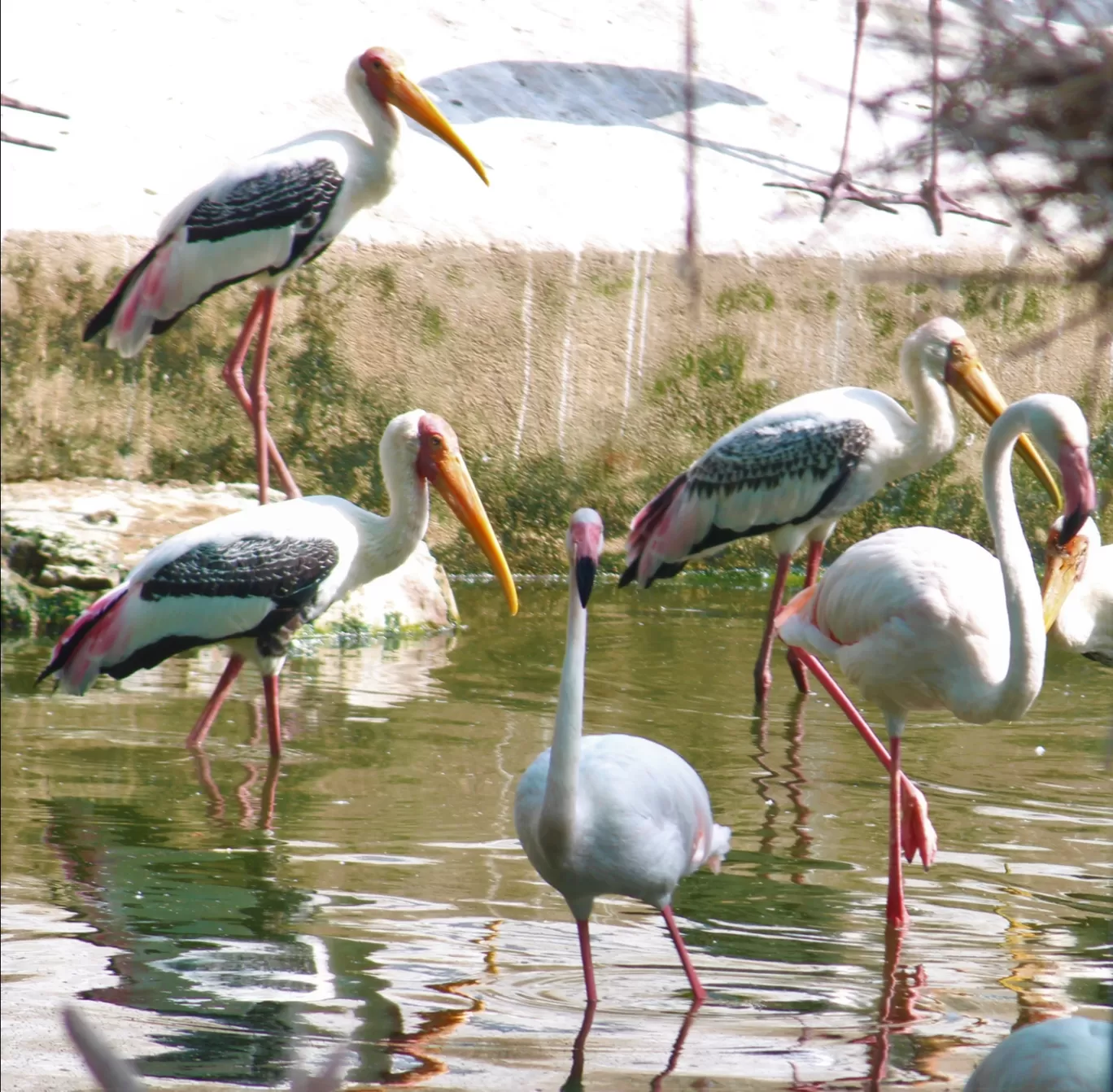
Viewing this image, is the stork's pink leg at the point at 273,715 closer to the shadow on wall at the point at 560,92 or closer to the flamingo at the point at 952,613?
the flamingo at the point at 952,613

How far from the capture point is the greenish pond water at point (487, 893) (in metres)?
3.34

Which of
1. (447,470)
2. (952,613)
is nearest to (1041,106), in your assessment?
(952,613)

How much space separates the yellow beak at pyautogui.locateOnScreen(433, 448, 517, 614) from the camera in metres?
5.60

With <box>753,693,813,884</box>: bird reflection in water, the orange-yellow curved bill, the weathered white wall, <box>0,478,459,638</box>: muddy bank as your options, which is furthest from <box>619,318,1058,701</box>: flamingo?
the weathered white wall

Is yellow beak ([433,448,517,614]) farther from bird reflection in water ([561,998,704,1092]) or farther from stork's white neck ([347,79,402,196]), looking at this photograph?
bird reflection in water ([561,998,704,1092])

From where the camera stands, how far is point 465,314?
8.29 meters

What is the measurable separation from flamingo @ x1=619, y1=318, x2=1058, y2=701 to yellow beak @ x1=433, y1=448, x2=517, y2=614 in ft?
2.94

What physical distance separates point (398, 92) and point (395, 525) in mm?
2366

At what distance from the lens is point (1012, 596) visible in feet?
13.1

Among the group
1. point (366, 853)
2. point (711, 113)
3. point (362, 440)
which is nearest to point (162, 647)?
point (366, 853)

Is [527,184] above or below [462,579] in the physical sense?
above

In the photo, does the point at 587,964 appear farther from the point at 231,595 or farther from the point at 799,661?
the point at 799,661

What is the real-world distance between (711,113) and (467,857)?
22.5 feet

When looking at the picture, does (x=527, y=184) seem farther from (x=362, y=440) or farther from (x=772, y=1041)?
(x=772, y=1041)
